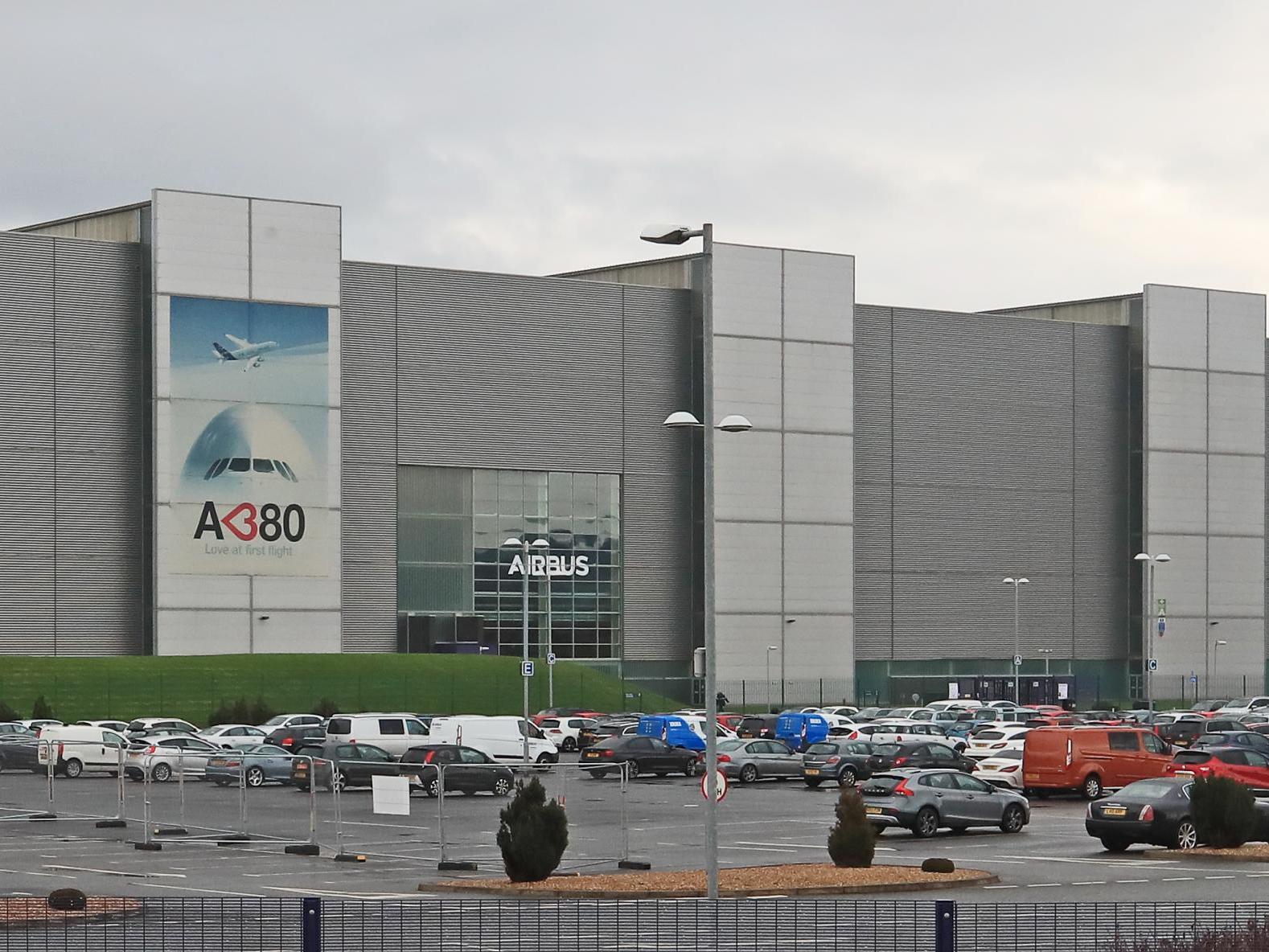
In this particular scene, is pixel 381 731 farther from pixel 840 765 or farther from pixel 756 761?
pixel 840 765

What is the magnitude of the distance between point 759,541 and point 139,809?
6152cm

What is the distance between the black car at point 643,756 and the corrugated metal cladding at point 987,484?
45.0 meters

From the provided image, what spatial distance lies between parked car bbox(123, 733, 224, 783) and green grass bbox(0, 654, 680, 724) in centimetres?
2069

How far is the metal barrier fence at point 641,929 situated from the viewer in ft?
54.2

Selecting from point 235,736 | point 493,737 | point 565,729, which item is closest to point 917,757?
point 493,737

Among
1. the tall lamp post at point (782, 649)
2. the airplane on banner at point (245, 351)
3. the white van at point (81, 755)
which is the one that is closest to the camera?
the white van at point (81, 755)

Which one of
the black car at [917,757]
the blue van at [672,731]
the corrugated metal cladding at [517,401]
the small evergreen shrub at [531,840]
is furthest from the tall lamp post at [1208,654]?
the small evergreen shrub at [531,840]

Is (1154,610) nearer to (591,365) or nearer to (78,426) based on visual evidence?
(591,365)

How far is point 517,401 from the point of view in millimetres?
98250

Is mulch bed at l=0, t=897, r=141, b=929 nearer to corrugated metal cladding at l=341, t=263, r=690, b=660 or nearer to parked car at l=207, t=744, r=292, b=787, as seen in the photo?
parked car at l=207, t=744, r=292, b=787

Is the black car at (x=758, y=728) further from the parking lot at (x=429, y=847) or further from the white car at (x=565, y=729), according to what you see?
the parking lot at (x=429, y=847)

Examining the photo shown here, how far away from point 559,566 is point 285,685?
59.2 feet

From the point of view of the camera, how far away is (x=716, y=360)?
9781 cm

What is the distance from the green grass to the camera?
82438 millimetres
